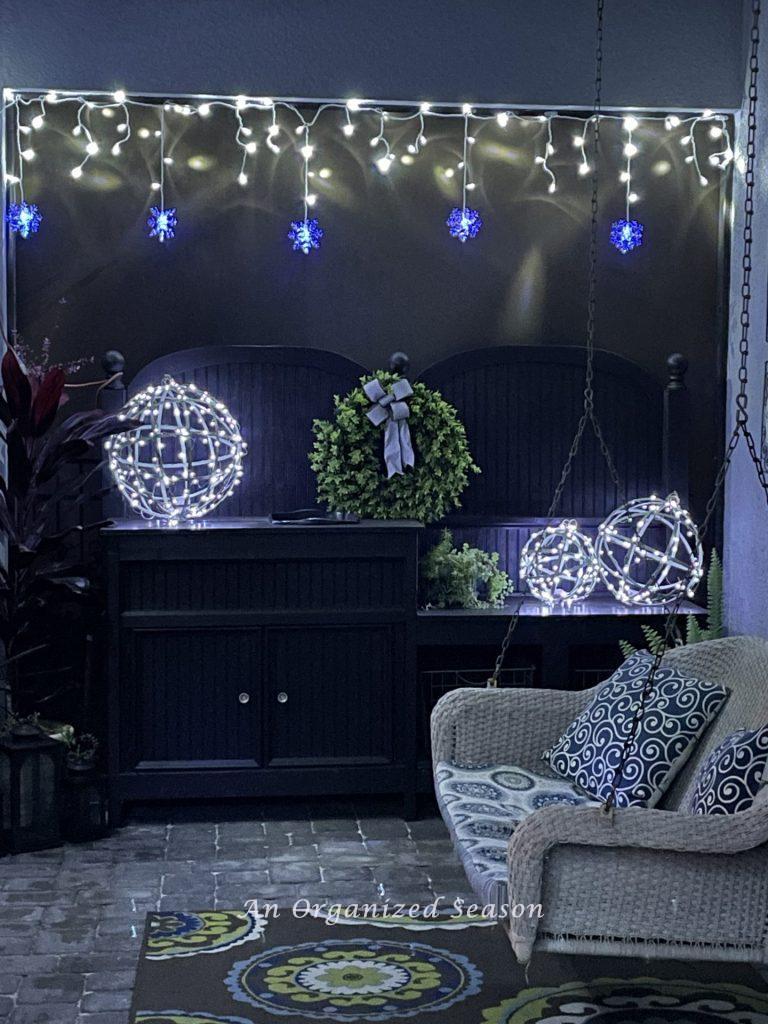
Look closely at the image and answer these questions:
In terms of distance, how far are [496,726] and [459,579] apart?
1125 millimetres

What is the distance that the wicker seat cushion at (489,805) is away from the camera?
3656 mm

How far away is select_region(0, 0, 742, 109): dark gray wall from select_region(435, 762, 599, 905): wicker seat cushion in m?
2.77

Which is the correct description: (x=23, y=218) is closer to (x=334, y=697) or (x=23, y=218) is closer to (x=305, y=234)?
(x=305, y=234)

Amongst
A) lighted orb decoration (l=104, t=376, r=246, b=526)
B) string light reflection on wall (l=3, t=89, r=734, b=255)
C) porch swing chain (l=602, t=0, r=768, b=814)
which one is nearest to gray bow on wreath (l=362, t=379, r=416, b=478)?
lighted orb decoration (l=104, t=376, r=246, b=526)

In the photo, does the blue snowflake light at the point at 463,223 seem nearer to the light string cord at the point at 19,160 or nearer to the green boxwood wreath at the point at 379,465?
the green boxwood wreath at the point at 379,465

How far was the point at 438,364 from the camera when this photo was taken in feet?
19.4

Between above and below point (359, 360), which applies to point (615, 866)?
below

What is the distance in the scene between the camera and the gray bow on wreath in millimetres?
5695

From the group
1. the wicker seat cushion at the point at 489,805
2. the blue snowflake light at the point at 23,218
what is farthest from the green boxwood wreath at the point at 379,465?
the wicker seat cushion at the point at 489,805

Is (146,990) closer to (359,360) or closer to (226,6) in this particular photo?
(359,360)

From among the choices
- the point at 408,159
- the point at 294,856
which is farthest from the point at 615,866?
the point at 408,159

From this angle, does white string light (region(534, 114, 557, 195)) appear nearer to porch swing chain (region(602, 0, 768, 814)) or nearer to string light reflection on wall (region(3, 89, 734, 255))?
string light reflection on wall (region(3, 89, 734, 255))

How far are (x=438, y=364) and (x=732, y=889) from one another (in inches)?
116

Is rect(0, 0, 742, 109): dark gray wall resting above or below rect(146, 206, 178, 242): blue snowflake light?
above
